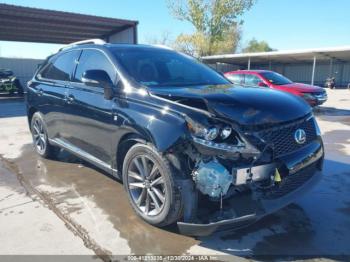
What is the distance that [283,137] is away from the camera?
9.99 feet

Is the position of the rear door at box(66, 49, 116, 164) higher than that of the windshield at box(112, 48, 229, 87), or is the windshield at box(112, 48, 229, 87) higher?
the windshield at box(112, 48, 229, 87)

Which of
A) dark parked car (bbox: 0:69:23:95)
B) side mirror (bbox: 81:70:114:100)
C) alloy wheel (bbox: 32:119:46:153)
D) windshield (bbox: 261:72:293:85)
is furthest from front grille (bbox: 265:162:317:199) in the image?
dark parked car (bbox: 0:69:23:95)

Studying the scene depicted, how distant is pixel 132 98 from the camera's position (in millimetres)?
3504

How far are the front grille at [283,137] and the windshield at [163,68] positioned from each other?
4.36 feet

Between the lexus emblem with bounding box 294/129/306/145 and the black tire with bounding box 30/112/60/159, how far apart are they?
4170mm

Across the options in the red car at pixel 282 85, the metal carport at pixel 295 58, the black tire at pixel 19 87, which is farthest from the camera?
the metal carport at pixel 295 58

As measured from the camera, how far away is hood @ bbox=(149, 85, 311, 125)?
2932 mm

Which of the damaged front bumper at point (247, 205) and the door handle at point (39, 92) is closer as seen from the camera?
the damaged front bumper at point (247, 205)

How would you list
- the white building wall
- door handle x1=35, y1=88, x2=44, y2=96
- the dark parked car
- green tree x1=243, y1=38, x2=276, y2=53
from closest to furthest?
door handle x1=35, y1=88, x2=44, y2=96
the dark parked car
the white building wall
green tree x1=243, y1=38, x2=276, y2=53

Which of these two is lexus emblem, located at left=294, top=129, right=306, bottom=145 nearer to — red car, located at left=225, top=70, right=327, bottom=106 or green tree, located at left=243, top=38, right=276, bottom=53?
red car, located at left=225, top=70, right=327, bottom=106

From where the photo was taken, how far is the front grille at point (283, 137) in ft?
9.58

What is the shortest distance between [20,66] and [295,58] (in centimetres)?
2867

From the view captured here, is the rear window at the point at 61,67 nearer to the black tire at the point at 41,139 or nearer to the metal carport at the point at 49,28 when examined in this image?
the black tire at the point at 41,139

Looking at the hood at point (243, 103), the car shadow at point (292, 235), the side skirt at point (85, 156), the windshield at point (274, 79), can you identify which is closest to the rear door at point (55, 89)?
the side skirt at point (85, 156)
